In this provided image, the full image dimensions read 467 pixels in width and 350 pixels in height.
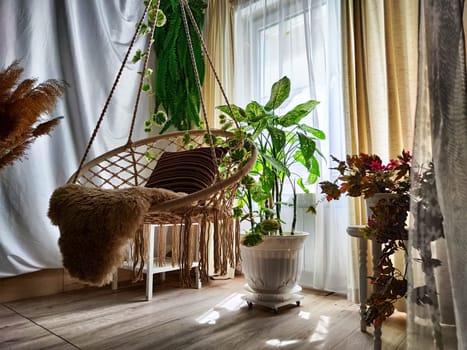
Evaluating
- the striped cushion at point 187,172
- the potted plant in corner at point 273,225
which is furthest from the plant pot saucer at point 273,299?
the striped cushion at point 187,172

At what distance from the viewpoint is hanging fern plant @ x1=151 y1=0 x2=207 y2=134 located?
2.71 meters

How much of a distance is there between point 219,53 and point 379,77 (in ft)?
4.26

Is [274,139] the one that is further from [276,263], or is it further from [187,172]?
[276,263]

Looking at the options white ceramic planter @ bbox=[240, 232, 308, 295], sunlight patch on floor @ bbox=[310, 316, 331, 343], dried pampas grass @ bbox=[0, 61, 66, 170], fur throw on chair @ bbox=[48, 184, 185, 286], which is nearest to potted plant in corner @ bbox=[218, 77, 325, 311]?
white ceramic planter @ bbox=[240, 232, 308, 295]

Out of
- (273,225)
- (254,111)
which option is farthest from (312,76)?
(273,225)

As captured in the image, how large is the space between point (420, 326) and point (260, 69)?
85.5 inches

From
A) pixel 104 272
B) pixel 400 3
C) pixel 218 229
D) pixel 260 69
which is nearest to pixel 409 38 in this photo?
pixel 400 3

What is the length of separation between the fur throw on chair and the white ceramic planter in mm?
864

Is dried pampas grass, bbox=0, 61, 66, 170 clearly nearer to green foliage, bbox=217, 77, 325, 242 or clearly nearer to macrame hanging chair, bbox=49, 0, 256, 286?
macrame hanging chair, bbox=49, 0, 256, 286

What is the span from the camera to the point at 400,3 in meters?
1.80

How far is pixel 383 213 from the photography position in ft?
3.73

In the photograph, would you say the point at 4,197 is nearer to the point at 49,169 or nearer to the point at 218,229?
the point at 49,169

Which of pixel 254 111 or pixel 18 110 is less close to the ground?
pixel 254 111

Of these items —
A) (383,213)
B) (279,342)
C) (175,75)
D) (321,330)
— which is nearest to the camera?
(383,213)
